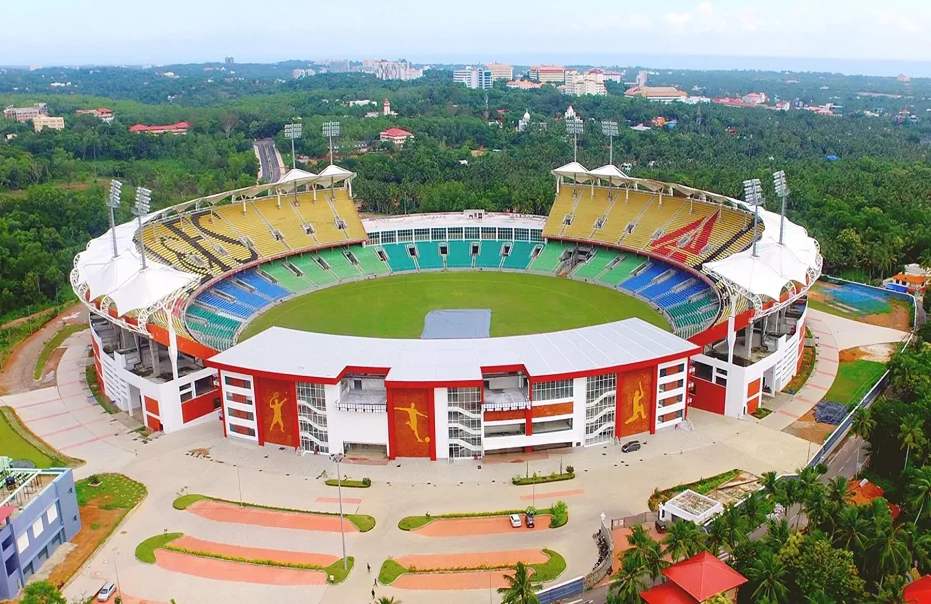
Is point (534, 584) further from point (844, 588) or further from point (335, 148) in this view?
point (335, 148)

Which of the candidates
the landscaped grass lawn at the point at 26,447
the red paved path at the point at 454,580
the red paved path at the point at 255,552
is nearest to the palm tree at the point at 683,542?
the red paved path at the point at 454,580

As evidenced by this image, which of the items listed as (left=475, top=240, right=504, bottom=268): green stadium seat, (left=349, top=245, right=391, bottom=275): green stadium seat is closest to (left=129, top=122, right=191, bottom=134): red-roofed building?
(left=349, top=245, right=391, bottom=275): green stadium seat

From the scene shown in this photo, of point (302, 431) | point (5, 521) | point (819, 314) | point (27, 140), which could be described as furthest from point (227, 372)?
point (27, 140)

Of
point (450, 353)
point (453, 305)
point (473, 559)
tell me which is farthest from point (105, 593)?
point (453, 305)

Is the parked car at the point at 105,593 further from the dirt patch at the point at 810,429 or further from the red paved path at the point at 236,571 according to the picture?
the dirt patch at the point at 810,429

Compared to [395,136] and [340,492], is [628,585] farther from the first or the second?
[395,136]

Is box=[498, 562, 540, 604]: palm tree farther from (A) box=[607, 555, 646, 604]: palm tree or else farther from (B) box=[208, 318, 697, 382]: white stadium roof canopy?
(B) box=[208, 318, 697, 382]: white stadium roof canopy
